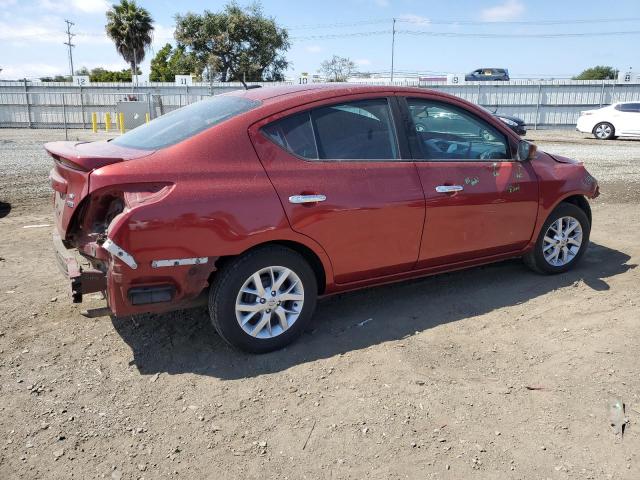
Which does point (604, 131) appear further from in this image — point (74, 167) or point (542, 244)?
point (74, 167)

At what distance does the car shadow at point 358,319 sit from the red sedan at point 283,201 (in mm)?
212

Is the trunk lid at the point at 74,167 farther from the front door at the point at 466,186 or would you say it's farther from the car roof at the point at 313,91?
the front door at the point at 466,186

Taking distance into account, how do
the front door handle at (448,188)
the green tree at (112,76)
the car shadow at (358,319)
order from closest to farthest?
the car shadow at (358,319), the front door handle at (448,188), the green tree at (112,76)

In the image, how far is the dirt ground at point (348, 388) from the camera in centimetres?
268

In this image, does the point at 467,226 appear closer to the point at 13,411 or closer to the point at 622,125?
the point at 13,411

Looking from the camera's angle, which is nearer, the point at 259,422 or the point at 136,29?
the point at 259,422

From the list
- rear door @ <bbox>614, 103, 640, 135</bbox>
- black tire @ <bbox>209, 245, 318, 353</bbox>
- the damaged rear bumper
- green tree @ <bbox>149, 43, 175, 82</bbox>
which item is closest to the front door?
black tire @ <bbox>209, 245, 318, 353</bbox>

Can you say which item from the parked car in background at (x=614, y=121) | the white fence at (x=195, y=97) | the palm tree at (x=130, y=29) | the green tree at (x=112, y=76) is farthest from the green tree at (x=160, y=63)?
the parked car in background at (x=614, y=121)

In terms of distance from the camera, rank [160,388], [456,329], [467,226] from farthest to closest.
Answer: [467,226]
[456,329]
[160,388]

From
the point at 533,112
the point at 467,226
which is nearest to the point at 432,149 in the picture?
the point at 467,226

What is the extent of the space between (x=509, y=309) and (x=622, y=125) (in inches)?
763

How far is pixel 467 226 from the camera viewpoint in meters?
4.36

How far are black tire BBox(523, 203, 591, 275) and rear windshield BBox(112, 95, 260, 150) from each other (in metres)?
2.88

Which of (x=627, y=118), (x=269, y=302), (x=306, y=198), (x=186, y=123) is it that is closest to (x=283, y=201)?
(x=306, y=198)
